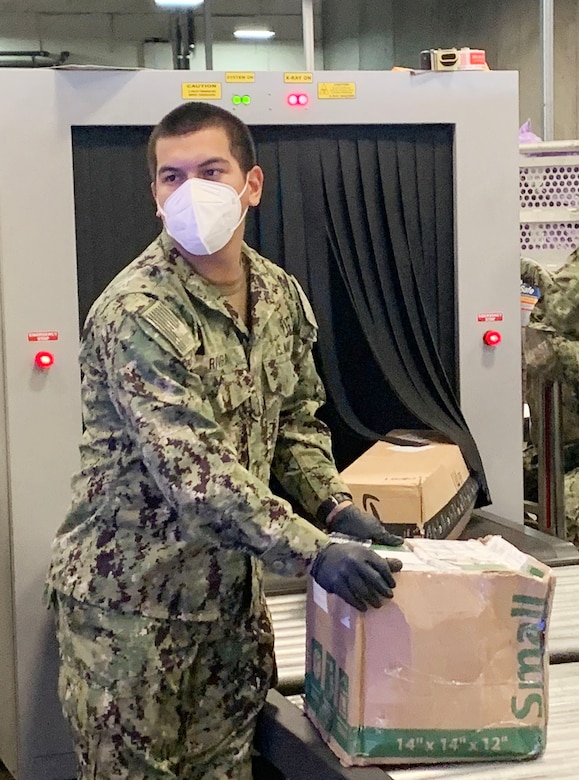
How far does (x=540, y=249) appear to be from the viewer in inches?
127

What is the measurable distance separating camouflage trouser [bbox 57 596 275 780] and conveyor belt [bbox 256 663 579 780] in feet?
0.16

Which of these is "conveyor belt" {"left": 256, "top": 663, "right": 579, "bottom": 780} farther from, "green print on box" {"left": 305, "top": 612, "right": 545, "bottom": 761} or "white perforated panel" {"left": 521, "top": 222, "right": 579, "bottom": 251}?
Result: "white perforated panel" {"left": 521, "top": 222, "right": 579, "bottom": 251}

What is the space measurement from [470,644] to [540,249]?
2075mm

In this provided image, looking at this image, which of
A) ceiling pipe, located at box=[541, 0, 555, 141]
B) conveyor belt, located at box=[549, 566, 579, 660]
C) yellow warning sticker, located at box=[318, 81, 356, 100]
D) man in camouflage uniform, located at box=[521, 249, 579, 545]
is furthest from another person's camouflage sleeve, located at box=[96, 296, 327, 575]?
ceiling pipe, located at box=[541, 0, 555, 141]

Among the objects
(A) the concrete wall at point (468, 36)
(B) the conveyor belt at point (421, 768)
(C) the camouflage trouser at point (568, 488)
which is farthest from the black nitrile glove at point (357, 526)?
(A) the concrete wall at point (468, 36)

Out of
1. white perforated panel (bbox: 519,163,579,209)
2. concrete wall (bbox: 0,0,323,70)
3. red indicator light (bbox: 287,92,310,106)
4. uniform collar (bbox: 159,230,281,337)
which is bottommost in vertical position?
uniform collar (bbox: 159,230,281,337)

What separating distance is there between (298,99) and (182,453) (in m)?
1.36

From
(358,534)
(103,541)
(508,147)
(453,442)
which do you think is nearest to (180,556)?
(103,541)

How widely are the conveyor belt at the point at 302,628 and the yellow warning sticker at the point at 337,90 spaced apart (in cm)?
120

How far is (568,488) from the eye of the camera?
126 inches

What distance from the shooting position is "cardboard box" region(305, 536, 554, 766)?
1374 mm

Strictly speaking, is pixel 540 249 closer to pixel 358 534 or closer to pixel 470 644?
pixel 358 534

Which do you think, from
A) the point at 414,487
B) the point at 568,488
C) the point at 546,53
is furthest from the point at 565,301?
the point at 546,53

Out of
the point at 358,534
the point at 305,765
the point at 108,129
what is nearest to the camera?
the point at 305,765
